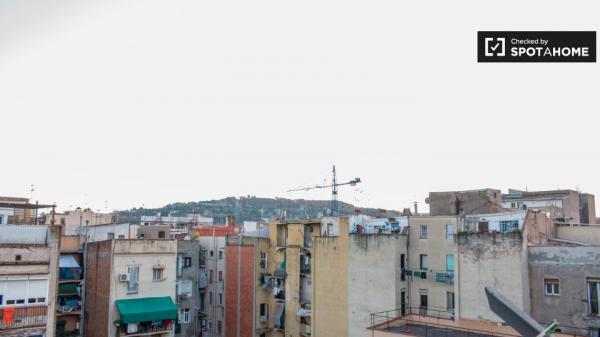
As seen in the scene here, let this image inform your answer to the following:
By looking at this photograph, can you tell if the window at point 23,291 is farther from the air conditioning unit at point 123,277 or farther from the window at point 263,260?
the window at point 263,260

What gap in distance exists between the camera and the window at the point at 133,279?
41.2 m

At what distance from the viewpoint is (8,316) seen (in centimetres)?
3203

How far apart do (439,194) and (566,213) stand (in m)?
14.4

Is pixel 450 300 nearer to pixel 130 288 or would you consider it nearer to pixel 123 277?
pixel 130 288

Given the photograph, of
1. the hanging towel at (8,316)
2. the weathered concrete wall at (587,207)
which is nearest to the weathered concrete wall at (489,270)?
the weathered concrete wall at (587,207)

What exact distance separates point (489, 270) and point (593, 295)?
6.06m

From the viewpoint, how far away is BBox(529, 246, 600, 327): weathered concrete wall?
1155 inches

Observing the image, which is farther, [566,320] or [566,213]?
[566,213]

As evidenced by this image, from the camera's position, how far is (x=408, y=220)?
4156cm

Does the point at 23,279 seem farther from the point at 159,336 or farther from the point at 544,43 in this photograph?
the point at 544,43

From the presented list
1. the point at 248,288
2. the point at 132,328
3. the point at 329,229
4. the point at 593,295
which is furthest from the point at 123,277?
the point at 593,295

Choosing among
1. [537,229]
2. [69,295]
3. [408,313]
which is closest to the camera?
[537,229]

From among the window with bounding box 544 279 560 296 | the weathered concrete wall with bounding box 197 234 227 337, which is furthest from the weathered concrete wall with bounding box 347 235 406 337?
the weathered concrete wall with bounding box 197 234 227 337

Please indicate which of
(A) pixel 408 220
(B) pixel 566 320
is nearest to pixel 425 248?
(A) pixel 408 220
